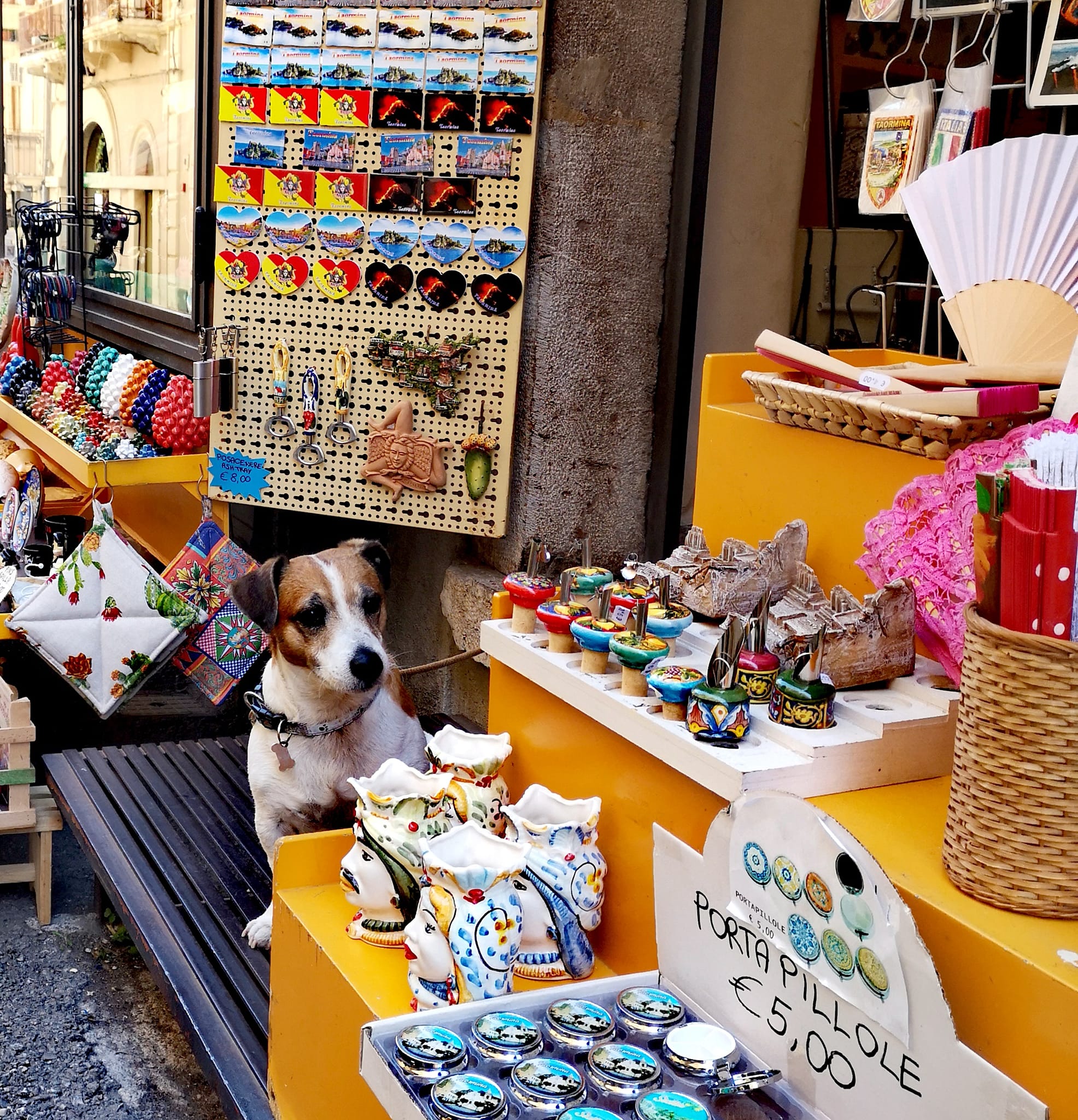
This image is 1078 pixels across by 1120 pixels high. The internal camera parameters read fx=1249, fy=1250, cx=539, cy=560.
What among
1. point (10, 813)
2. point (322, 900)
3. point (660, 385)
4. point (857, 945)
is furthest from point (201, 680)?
point (857, 945)

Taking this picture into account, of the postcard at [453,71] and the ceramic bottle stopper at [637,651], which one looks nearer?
the ceramic bottle stopper at [637,651]

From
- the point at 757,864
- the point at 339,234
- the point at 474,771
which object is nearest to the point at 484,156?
the point at 339,234

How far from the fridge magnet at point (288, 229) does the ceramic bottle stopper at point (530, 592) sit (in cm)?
190

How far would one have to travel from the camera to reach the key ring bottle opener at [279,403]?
3.54m

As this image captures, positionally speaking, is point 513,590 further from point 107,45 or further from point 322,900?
point 107,45

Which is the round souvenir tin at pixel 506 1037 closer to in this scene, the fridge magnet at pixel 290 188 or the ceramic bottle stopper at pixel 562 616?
the ceramic bottle stopper at pixel 562 616

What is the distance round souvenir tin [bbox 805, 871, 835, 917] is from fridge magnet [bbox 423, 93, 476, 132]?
2579 mm

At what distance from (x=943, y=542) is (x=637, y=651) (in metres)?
0.40

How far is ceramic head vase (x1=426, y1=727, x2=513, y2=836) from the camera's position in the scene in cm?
175

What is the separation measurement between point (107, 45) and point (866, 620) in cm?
431

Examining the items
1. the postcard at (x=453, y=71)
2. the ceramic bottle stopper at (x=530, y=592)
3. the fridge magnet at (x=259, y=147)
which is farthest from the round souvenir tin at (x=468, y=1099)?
the fridge magnet at (x=259, y=147)

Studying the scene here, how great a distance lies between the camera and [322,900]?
183 centimetres

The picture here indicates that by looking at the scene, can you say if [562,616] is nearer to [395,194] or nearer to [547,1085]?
[547,1085]

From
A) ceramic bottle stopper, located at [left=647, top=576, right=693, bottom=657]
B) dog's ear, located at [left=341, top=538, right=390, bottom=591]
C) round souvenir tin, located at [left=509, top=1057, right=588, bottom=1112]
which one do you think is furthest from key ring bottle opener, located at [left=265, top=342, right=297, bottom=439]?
round souvenir tin, located at [left=509, top=1057, right=588, bottom=1112]
